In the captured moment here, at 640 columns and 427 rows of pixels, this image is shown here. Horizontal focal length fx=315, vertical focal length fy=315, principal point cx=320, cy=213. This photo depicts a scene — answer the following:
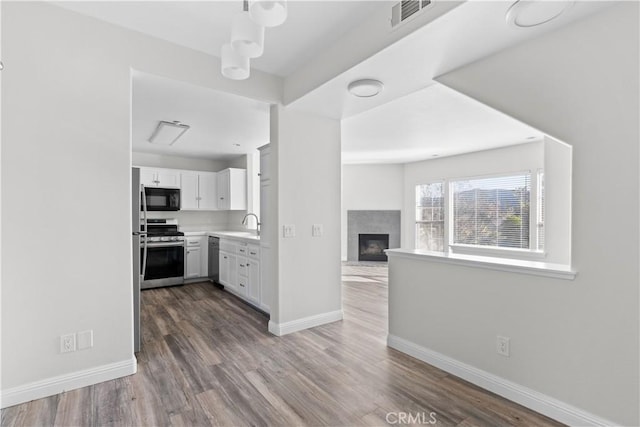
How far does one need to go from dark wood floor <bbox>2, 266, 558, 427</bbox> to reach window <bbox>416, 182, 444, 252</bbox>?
4.45 meters

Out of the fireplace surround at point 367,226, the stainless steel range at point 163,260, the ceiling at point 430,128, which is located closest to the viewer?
the ceiling at point 430,128

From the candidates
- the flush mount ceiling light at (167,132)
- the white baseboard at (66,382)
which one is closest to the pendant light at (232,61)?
the white baseboard at (66,382)

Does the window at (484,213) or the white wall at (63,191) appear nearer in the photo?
the white wall at (63,191)

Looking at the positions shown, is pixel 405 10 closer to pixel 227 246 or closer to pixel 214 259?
pixel 227 246

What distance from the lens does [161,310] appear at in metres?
3.92

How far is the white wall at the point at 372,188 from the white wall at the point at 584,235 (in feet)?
18.6

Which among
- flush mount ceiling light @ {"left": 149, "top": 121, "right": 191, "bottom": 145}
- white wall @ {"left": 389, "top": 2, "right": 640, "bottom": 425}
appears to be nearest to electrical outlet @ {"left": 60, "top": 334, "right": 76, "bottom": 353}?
flush mount ceiling light @ {"left": 149, "top": 121, "right": 191, "bottom": 145}

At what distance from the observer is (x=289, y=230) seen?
3.21 metres

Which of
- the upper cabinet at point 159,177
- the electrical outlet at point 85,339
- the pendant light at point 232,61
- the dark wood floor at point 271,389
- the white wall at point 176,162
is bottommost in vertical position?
the dark wood floor at point 271,389

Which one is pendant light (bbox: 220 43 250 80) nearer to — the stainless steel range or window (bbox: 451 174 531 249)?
the stainless steel range

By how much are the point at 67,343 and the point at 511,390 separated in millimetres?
2937

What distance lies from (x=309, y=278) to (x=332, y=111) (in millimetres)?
1788

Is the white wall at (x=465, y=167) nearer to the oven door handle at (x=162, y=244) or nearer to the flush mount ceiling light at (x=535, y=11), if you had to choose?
the flush mount ceiling light at (x=535, y=11)

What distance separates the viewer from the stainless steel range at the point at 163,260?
4973mm
